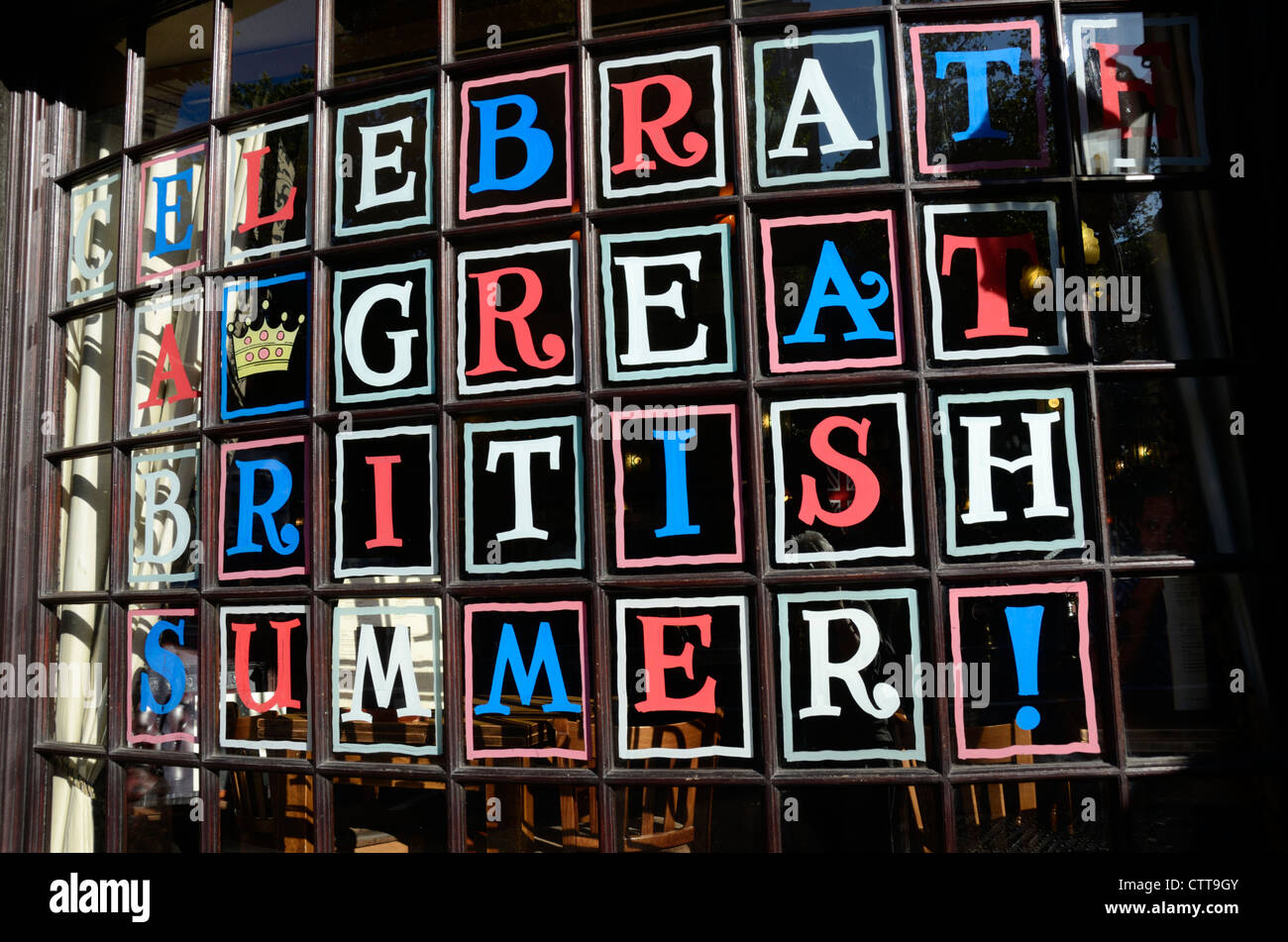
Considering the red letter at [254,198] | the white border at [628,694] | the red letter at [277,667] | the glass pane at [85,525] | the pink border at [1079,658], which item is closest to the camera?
the pink border at [1079,658]

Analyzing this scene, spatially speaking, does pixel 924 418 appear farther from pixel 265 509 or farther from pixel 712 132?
pixel 265 509

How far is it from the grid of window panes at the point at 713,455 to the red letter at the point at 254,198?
0.13 ft

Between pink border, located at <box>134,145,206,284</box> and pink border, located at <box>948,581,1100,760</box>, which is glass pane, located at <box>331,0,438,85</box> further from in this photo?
pink border, located at <box>948,581,1100,760</box>

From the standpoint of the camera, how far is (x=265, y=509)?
315cm

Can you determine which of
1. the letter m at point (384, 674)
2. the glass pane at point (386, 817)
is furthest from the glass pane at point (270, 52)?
the glass pane at point (386, 817)

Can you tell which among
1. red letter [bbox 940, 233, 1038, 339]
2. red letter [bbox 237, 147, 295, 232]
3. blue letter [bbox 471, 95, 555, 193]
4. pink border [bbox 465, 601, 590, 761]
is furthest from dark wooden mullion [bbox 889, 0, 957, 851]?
red letter [bbox 237, 147, 295, 232]

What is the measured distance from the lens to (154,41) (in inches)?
144

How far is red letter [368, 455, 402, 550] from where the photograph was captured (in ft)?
9.84

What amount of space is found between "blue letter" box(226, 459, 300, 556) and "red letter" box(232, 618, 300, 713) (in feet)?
0.93

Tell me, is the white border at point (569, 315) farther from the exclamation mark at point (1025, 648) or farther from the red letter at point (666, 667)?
the exclamation mark at point (1025, 648)

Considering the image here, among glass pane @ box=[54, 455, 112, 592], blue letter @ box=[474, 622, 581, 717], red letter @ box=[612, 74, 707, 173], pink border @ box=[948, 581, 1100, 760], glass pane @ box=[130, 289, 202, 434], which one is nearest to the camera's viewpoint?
pink border @ box=[948, 581, 1100, 760]

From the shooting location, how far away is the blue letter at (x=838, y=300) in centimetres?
277

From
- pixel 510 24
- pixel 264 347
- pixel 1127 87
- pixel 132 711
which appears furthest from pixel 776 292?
pixel 132 711
